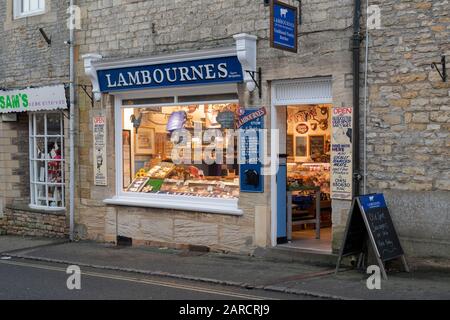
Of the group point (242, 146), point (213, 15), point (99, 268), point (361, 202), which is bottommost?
point (99, 268)

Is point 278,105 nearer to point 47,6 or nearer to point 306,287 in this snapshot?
point 306,287

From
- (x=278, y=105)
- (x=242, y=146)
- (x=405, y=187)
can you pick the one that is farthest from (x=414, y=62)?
(x=242, y=146)

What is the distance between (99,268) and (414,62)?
600cm

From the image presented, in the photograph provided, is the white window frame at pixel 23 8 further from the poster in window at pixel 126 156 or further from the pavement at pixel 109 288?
the pavement at pixel 109 288

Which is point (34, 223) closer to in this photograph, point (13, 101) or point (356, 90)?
point (13, 101)

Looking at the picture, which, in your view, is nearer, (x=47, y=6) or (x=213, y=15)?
(x=213, y=15)

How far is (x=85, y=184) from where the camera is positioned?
555 inches

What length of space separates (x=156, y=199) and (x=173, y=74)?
2.52m

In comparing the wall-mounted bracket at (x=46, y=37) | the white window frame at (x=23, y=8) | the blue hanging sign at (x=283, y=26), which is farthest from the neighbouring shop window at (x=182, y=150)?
the white window frame at (x=23, y=8)

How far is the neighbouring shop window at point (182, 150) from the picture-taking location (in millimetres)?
12383

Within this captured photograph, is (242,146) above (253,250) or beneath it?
above

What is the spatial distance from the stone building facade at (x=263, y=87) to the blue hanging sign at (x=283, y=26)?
45 cm

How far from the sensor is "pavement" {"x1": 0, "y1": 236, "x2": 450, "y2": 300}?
8695 mm

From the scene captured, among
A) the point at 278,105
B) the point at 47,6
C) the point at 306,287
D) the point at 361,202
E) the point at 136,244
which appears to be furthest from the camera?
the point at 47,6
